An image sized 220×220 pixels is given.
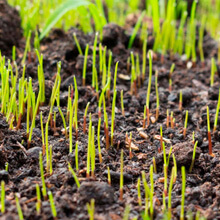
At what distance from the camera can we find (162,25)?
351 cm

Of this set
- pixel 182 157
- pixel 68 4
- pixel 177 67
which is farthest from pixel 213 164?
pixel 68 4

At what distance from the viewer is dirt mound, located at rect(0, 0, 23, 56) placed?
2.95 meters

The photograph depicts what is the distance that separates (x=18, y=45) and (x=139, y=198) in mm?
1910

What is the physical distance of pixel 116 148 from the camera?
6.88ft

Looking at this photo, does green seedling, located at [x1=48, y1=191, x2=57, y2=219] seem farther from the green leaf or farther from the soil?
the green leaf

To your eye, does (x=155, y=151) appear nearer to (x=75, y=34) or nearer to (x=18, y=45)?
(x=75, y=34)

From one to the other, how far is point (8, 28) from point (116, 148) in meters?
1.55

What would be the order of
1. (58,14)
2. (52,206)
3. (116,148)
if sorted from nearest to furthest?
1. (52,206)
2. (116,148)
3. (58,14)

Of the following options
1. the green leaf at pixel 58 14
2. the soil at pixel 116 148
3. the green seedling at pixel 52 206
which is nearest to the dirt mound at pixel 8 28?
the soil at pixel 116 148

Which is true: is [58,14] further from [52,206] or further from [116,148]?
[52,206]

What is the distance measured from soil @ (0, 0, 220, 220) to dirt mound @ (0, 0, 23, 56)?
0.04 ft

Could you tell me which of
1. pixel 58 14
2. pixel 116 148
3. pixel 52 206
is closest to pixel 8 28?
pixel 58 14

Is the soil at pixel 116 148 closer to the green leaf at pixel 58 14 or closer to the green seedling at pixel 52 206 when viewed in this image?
the green seedling at pixel 52 206

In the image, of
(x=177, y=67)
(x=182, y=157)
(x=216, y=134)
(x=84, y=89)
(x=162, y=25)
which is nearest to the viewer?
(x=182, y=157)
